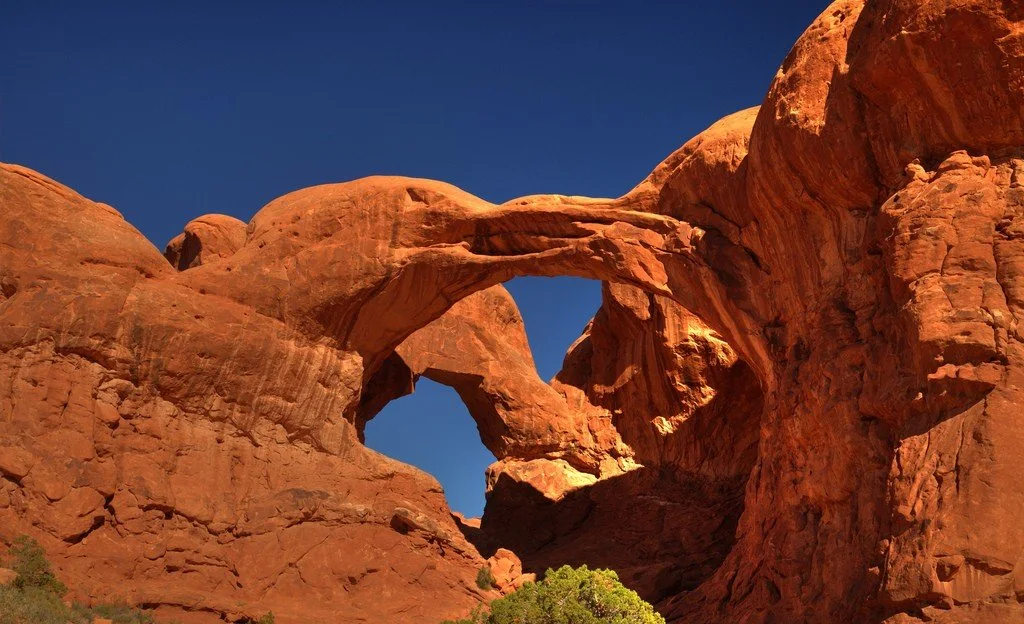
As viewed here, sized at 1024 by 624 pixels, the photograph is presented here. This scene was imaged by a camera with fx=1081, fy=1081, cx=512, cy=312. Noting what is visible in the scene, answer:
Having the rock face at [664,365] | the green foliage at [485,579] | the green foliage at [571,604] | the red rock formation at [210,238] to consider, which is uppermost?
the red rock formation at [210,238]

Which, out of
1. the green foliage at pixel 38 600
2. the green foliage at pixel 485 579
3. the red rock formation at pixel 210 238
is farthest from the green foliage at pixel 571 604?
the red rock formation at pixel 210 238

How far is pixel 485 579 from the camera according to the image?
22.8m

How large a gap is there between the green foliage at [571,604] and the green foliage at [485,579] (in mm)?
6848

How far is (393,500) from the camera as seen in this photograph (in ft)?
76.1

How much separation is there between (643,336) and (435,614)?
507 inches

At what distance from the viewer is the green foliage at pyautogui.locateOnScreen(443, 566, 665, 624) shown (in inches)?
587

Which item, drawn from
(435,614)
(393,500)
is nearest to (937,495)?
(435,614)

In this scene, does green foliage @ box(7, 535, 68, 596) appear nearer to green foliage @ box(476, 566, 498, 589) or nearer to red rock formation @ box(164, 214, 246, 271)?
green foliage @ box(476, 566, 498, 589)

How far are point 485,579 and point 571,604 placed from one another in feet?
26.5

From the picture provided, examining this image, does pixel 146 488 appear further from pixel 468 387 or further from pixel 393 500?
pixel 468 387

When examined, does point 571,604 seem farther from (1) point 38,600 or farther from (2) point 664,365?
(2) point 664,365

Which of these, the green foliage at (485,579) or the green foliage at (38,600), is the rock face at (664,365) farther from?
the green foliage at (38,600)

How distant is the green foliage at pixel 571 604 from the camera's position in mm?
14922

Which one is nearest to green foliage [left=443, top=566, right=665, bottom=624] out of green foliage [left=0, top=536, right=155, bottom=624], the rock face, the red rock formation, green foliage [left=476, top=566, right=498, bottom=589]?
the rock face
